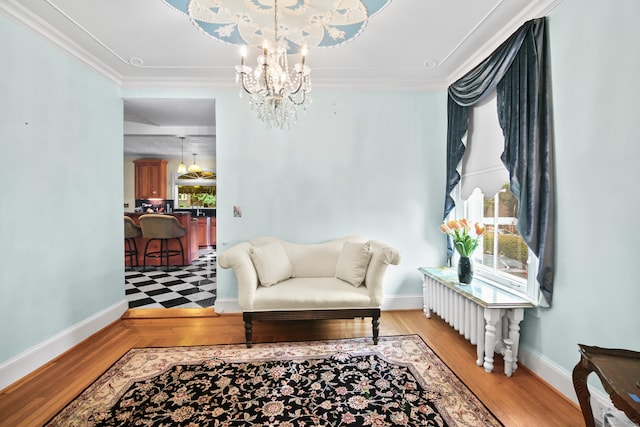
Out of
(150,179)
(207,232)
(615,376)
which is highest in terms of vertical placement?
(150,179)

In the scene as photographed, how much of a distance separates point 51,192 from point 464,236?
3631mm

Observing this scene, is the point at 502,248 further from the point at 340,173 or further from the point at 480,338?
the point at 340,173

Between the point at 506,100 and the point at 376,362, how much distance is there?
2.33m

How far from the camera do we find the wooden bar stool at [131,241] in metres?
4.90

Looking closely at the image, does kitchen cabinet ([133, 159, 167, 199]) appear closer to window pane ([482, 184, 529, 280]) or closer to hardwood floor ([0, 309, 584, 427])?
hardwood floor ([0, 309, 584, 427])

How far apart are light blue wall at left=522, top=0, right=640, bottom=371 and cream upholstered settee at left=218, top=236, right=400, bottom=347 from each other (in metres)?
1.17

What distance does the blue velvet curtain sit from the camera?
1.80m

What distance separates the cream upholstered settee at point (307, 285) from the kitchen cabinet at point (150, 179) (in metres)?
6.68

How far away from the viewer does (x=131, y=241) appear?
5.21m

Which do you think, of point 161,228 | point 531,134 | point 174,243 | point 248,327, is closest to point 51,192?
point 248,327

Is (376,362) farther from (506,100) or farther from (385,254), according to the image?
(506,100)

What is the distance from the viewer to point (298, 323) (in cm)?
281

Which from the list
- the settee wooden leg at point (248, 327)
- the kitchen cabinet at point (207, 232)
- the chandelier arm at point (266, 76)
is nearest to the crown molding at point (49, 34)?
the chandelier arm at point (266, 76)

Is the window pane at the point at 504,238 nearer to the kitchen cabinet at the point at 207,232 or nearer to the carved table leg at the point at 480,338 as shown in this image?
the carved table leg at the point at 480,338
